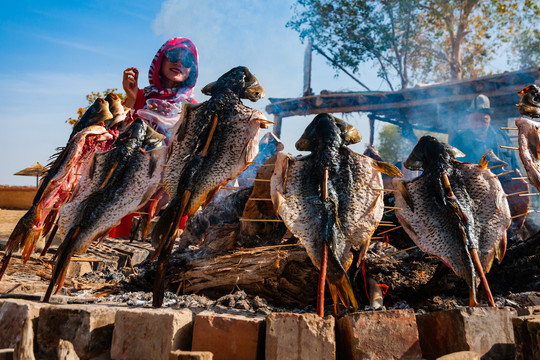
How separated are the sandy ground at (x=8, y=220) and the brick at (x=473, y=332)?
12642 millimetres

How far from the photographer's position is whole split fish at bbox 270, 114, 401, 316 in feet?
9.39

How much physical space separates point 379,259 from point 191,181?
6.83 feet

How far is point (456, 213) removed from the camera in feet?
10.9

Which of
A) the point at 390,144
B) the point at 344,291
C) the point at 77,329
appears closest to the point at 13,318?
the point at 77,329

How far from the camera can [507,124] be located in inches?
485

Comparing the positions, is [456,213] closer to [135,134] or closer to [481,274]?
[481,274]

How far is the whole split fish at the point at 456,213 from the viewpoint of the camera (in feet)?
10.4

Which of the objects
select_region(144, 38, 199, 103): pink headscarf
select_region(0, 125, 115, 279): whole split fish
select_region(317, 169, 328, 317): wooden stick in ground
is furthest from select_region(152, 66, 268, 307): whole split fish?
select_region(144, 38, 199, 103): pink headscarf

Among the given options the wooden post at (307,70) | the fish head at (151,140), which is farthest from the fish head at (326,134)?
the wooden post at (307,70)

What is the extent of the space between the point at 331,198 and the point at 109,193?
1.98 meters

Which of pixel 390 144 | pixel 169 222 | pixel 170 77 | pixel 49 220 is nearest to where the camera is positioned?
pixel 169 222

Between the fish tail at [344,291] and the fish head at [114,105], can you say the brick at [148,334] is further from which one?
the fish head at [114,105]

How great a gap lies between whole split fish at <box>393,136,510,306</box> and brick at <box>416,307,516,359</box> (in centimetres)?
34

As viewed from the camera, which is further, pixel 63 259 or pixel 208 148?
pixel 208 148
